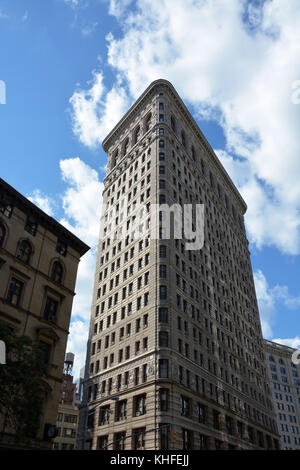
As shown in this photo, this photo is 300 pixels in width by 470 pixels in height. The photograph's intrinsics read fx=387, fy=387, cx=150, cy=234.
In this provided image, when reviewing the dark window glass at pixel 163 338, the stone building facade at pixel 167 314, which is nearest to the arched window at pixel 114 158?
the stone building facade at pixel 167 314

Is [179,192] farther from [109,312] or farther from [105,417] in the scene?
[105,417]

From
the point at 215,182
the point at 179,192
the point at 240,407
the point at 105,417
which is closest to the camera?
the point at 105,417

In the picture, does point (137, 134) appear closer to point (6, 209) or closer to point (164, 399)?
point (6, 209)

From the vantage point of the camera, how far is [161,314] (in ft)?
172

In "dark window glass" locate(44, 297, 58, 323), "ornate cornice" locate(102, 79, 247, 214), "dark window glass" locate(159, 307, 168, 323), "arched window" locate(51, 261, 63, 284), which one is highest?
"ornate cornice" locate(102, 79, 247, 214)

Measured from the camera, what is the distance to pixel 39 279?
33625 mm

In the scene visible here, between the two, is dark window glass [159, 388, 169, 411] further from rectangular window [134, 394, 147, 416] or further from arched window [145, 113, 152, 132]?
arched window [145, 113, 152, 132]

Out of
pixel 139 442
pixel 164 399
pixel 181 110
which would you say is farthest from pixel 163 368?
pixel 181 110

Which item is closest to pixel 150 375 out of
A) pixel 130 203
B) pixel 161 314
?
pixel 161 314

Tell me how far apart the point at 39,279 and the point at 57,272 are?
276cm

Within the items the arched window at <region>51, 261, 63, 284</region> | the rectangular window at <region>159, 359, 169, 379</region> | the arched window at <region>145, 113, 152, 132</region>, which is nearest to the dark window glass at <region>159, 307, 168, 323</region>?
the rectangular window at <region>159, 359, 169, 379</region>

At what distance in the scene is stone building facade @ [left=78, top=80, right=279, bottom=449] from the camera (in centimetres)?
4875

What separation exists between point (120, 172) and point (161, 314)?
125ft

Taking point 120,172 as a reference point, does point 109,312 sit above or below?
below
